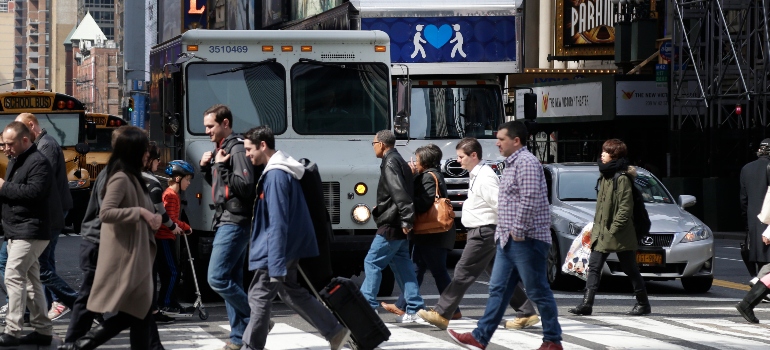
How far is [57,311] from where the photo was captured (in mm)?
11648

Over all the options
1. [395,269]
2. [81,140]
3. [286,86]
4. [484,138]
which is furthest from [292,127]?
[81,140]

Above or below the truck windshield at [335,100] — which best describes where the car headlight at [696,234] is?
below

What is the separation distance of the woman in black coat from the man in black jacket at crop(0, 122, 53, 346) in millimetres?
3172

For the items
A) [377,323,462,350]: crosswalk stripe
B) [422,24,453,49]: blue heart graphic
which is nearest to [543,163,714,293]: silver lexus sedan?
[422,24,453,49]: blue heart graphic

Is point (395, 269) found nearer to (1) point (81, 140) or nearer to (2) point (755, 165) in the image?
(2) point (755, 165)

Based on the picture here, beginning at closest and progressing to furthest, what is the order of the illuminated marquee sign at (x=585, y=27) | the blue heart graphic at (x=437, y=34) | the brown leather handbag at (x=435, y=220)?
the brown leather handbag at (x=435, y=220) < the blue heart graphic at (x=437, y=34) < the illuminated marquee sign at (x=585, y=27)

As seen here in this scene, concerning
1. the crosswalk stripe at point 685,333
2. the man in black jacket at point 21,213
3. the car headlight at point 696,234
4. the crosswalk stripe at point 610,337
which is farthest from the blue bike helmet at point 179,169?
the car headlight at point 696,234

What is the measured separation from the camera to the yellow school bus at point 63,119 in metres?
26.0

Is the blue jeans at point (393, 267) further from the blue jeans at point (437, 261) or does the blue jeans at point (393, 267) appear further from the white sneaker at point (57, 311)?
the white sneaker at point (57, 311)

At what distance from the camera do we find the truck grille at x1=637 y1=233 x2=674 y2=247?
1438 cm

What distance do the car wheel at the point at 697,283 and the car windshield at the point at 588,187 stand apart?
119 centimetres

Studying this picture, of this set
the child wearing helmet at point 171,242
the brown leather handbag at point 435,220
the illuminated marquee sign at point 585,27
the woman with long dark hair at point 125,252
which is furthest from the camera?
the illuminated marquee sign at point 585,27

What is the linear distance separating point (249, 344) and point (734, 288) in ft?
27.5

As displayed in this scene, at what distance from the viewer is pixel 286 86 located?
13727mm
